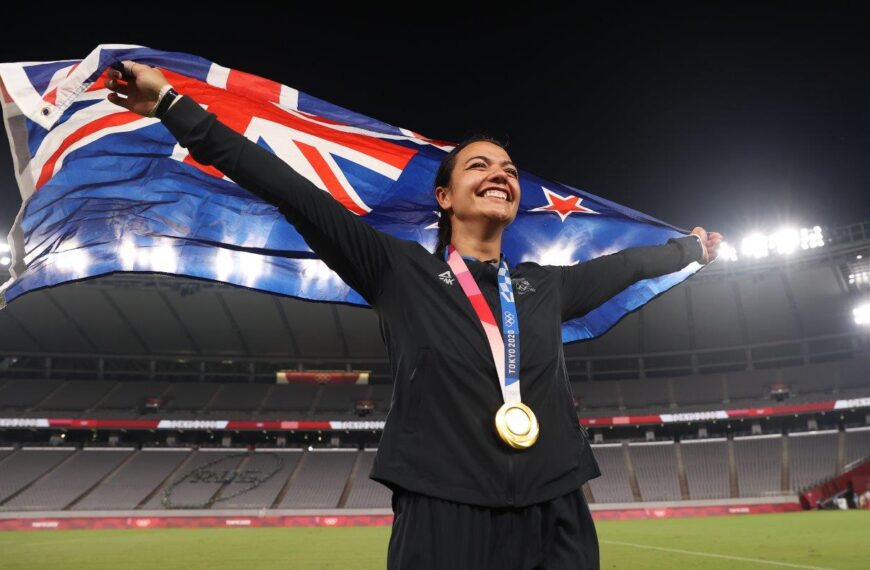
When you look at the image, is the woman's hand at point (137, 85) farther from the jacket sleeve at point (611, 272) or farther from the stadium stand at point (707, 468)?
the stadium stand at point (707, 468)

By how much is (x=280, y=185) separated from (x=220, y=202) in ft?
9.39

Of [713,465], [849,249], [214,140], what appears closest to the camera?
[214,140]

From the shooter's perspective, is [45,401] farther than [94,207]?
Yes

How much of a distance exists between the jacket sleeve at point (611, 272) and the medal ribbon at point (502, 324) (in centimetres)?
46

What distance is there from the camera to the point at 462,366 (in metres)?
2.10

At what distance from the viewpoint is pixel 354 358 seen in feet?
→ 156

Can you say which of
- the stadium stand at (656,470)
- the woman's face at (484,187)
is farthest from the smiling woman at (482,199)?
the stadium stand at (656,470)

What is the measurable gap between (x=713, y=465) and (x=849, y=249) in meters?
15.4

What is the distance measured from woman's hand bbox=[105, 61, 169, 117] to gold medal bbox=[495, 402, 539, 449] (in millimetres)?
1785

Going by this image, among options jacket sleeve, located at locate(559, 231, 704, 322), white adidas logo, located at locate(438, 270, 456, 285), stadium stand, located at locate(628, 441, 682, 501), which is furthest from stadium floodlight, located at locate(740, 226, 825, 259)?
white adidas logo, located at locate(438, 270, 456, 285)

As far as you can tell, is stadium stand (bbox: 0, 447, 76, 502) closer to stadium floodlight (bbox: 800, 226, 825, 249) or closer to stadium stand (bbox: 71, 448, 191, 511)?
stadium stand (bbox: 71, 448, 191, 511)

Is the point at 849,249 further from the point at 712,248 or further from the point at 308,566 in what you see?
the point at 712,248

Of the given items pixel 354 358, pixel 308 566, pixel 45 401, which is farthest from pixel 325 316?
pixel 308 566

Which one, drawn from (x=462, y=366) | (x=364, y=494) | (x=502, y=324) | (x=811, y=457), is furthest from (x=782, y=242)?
(x=462, y=366)
